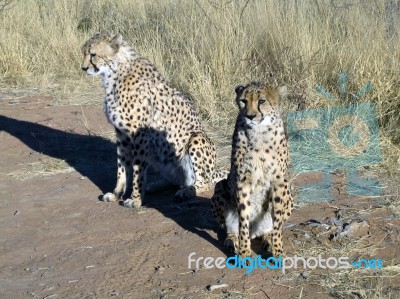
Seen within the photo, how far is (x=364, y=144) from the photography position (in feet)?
18.9

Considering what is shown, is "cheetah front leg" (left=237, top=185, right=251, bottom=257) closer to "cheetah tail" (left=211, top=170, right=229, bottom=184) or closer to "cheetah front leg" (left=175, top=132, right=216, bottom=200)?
"cheetah front leg" (left=175, top=132, right=216, bottom=200)

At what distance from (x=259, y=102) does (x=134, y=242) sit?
1255 millimetres

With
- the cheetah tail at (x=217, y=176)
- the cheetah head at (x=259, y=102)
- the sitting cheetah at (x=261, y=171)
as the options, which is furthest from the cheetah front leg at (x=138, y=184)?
the cheetah head at (x=259, y=102)

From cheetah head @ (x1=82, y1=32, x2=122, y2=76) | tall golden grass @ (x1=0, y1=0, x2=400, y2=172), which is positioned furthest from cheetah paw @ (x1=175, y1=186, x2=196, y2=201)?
tall golden grass @ (x1=0, y1=0, x2=400, y2=172)

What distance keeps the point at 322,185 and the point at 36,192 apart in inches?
84.1

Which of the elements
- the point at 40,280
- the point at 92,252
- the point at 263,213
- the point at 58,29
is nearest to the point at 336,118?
the point at 263,213

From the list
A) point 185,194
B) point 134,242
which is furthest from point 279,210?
point 185,194

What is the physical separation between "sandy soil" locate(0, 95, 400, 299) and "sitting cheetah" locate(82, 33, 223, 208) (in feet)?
0.57

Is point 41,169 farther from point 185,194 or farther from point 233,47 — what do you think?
point 233,47

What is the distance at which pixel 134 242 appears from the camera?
4.45 meters

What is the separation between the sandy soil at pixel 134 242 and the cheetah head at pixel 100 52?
3.07ft

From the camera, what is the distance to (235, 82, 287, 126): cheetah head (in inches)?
149

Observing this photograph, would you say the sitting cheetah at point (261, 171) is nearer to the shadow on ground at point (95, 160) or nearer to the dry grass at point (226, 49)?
the shadow on ground at point (95, 160)

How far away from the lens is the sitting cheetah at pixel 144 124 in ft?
17.3
